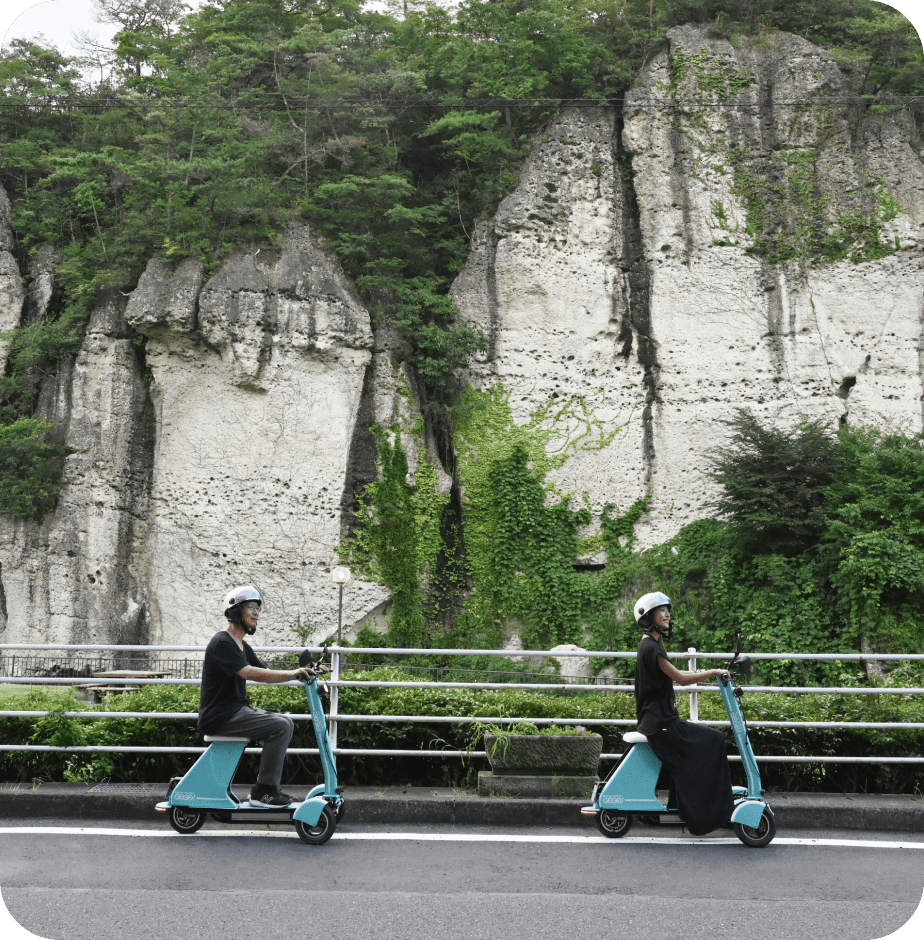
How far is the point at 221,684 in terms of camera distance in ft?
19.7

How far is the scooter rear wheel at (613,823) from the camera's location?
6156mm

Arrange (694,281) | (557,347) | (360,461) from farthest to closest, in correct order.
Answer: (694,281) → (557,347) → (360,461)

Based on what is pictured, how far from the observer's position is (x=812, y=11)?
25469 millimetres

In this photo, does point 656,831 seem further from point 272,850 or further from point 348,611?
point 348,611

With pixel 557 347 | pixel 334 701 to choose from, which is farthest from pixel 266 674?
pixel 557 347

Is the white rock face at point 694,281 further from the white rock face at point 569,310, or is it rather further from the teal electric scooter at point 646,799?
the teal electric scooter at point 646,799

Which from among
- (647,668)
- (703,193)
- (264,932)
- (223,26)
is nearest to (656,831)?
(647,668)

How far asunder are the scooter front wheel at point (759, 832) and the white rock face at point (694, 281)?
16991 millimetres

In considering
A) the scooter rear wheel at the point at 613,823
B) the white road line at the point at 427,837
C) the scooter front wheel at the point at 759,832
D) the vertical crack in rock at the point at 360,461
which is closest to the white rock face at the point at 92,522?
the vertical crack in rock at the point at 360,461

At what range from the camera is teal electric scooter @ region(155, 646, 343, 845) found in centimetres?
593

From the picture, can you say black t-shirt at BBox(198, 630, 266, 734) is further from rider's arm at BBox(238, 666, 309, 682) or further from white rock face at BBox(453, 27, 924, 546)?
white rock face at BBox(453, 27, 924, 546)

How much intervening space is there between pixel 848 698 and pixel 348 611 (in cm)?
1508

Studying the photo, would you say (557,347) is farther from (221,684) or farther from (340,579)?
(221,684)

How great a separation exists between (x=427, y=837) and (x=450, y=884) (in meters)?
0.99
